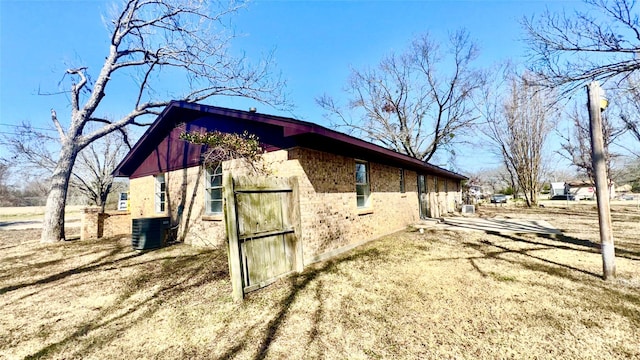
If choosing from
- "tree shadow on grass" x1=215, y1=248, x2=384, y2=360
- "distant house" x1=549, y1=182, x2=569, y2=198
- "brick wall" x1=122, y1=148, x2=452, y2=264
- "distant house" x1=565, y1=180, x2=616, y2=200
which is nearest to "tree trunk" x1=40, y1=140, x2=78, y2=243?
"brick wall" x1=122, y1=148, x2=452, y2=264

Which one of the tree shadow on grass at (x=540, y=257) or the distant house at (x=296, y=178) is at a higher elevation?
the distant house at (x=296, y=178)

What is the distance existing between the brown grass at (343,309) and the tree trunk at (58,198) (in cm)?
342

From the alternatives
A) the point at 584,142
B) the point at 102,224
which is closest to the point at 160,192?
the point at 102,224

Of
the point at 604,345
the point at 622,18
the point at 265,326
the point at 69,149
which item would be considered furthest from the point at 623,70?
the point at 69,149

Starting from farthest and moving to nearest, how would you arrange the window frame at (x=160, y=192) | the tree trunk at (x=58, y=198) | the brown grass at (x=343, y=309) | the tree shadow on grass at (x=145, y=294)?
1. the window frame at (x=160, y=192)
2. the tree trunk at (x=58, y=198)
3. the tree shadow on grass at (x=145, y=294)
4. the brown grass at (x=343, y=309)

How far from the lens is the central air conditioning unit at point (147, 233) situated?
287 inches

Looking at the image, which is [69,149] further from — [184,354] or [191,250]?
[184,354]

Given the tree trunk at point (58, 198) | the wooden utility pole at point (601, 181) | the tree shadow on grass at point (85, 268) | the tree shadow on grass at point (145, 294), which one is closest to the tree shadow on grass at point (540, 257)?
the wooden utility pole at point (601, 181)

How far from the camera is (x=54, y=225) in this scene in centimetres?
898

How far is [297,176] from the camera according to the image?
5.19m

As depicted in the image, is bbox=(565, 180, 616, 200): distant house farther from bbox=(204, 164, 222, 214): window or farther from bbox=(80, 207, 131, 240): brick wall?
bbox=(80, 207, 131, 240): brick wall

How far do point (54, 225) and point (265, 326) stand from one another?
10.3m

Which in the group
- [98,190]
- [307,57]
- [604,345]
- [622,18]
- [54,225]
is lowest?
[604,345]

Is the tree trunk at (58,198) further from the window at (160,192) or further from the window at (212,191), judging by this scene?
the window at (212,191)
